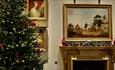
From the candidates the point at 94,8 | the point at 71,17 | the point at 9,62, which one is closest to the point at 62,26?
the point at 71,17

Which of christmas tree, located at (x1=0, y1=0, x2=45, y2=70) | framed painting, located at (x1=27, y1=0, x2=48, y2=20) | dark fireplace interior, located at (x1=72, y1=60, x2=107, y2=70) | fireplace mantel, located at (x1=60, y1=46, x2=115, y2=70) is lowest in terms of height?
dark fireplace interior, located at (x1=72, y1=60, x2=107, y2=70)

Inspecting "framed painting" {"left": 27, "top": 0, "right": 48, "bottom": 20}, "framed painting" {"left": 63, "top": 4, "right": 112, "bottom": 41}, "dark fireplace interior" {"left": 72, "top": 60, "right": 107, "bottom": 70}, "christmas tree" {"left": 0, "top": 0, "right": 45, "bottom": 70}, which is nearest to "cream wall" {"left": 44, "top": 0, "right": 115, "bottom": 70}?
"framed painting" {"left": 63, "top": 4, "right": 112, "bottom": 41}

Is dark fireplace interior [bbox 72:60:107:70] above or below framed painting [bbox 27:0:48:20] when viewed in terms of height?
below

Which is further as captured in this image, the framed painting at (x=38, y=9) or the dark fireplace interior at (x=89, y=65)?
the dark fireplace interior at (x=89, y=65)

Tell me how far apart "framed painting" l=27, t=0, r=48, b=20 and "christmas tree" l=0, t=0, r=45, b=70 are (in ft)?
5.90

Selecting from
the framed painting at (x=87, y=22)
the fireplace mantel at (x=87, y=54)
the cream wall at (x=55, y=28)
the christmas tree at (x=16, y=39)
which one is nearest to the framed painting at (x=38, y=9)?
the cream wall at (x=55, y=28)

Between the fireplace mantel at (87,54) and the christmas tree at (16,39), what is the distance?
200 cm

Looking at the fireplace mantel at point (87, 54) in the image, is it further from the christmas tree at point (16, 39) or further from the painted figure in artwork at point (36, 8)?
the christmas tree at point (16, 39)

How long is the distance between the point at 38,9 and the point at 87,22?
4.64ft

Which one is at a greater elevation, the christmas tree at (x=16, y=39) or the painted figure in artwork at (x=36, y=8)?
the painted figure in artwork at (x=36, y=8)

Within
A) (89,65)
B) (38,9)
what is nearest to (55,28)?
(38,9)

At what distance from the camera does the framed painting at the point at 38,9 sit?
7867 mm

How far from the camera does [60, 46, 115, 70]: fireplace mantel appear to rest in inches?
313

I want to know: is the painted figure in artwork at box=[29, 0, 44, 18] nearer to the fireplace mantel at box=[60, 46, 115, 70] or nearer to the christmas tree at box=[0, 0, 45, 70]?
the fireplace mantel at box=[60, 46, 115, 70]
